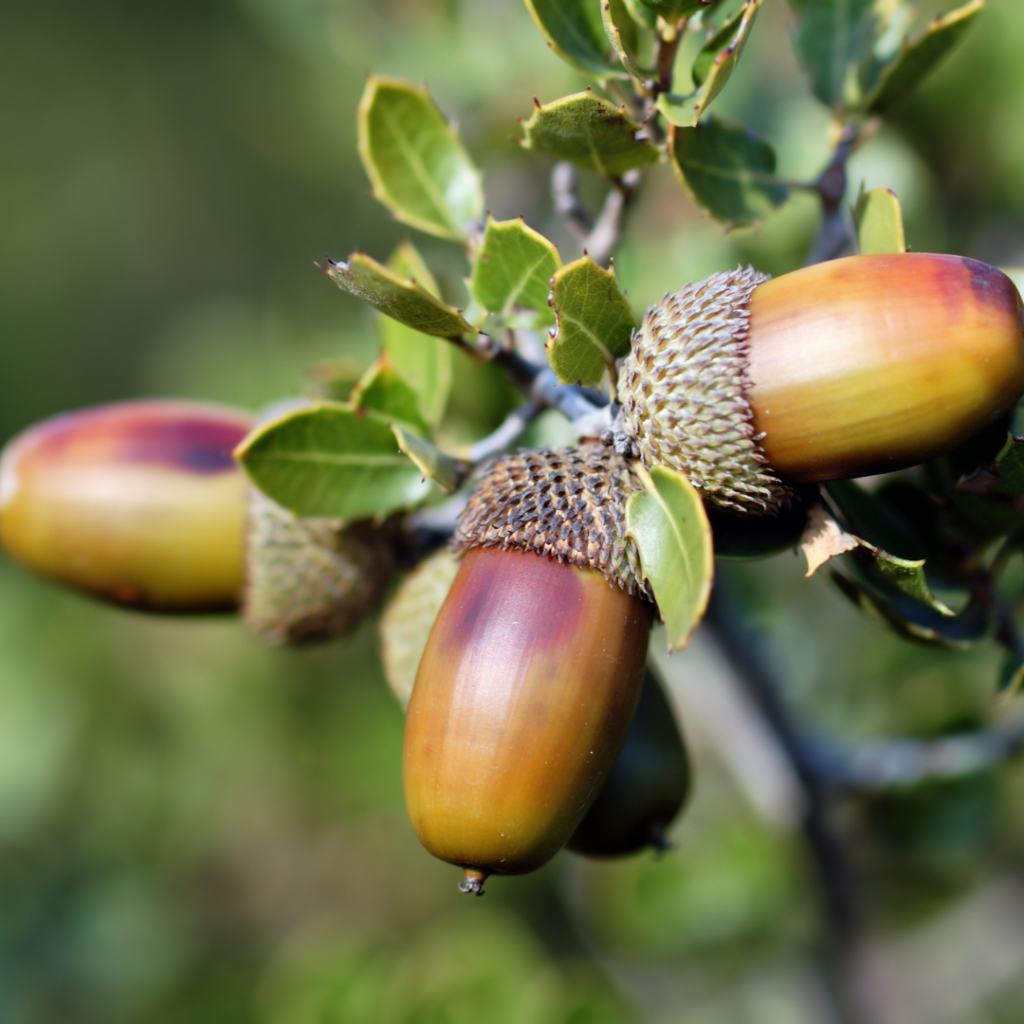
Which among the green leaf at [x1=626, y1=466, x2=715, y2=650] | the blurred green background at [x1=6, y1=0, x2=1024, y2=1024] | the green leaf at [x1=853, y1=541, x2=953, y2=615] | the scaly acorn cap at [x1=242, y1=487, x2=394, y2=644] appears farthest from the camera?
the blurred green background at [x1=6, y1=0, x2=1024, y2=1024]

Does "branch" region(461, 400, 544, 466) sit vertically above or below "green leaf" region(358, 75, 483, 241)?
below

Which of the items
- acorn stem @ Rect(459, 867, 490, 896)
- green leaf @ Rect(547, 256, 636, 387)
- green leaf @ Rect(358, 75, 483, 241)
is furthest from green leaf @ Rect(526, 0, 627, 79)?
acorn stem @ Rect(459, 867, 490, 896)

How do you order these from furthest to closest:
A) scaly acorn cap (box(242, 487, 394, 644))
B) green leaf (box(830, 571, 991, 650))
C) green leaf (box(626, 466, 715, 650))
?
scaly acorn cap (box(242, 487, 394, 644))
green leaf (box(830, 571, 991, 650))
green leaf (box(626, 466, 715, 650))

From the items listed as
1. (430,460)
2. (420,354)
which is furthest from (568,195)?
(430,460)

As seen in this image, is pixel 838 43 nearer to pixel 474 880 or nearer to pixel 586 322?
pixel 586 322

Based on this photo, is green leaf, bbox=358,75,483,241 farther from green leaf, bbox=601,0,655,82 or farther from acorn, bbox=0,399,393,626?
acorn, bbox=0,399,393,626

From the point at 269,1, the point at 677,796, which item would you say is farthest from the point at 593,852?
the point at 269,1
